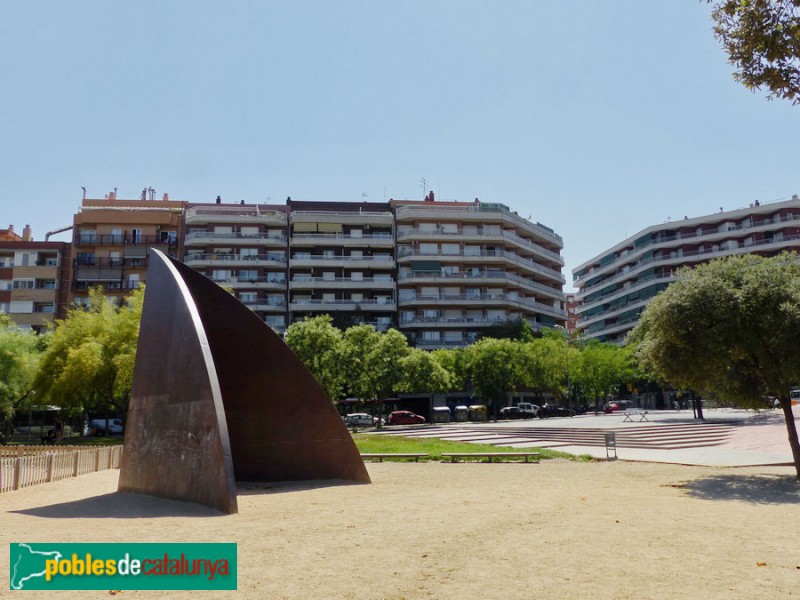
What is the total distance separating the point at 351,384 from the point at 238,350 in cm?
3031

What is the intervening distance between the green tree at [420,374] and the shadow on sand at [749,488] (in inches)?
1241

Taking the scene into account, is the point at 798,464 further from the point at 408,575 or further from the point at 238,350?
the point at 238,350

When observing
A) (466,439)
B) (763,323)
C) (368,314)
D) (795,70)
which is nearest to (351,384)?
(466,439)

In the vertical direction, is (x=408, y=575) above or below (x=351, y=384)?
below

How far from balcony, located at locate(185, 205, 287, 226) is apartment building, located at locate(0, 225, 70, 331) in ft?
46.8

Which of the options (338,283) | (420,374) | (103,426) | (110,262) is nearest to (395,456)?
(420,374)

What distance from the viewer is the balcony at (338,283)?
67.0 meters

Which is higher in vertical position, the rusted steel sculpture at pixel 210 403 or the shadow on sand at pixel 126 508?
the rusted steel sculpture at pixel 210 403

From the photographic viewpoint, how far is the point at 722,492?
40.9 ft

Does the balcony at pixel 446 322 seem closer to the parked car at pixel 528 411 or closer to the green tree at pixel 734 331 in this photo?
the parked car at pixel 528 411

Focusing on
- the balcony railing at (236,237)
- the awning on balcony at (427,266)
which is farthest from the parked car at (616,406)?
the balcony railing at (236,237)

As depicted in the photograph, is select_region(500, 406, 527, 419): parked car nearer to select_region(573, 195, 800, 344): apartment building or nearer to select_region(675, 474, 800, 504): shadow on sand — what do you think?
select_region(573, 195, 800, 344): apartment building

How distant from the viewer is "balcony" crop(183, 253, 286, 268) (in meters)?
65.9

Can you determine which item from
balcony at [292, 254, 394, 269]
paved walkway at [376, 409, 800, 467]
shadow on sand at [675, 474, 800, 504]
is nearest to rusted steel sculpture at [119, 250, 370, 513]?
shadow on sand at [675, 474, 800, 504]
